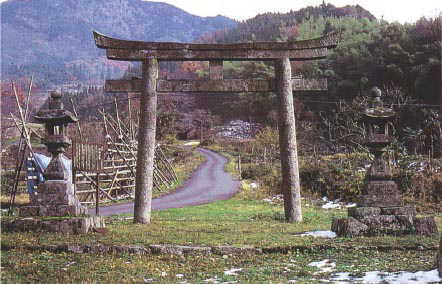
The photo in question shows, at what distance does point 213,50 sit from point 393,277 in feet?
26.3

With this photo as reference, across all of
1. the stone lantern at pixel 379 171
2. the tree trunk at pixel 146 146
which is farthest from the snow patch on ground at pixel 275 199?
A: the stone lantern at pixel 379 171

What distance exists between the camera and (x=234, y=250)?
26.5ft

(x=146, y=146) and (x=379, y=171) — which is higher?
(x=146, y=146)

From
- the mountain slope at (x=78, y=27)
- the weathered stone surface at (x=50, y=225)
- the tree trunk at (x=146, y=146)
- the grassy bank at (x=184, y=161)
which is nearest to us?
the weathered stone surface at (x=50, y=225)

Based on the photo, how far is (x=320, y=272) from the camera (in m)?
6.71

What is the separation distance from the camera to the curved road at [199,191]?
2020 cm

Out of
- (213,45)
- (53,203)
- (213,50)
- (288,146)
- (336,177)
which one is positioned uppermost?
(213,45)

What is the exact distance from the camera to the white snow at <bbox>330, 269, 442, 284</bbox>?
5.97 m

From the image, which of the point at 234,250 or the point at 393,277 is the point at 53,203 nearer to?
the point at 234,250

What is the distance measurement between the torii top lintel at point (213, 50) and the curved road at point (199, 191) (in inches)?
280

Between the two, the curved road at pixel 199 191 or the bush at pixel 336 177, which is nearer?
the bush at pixel 336 177

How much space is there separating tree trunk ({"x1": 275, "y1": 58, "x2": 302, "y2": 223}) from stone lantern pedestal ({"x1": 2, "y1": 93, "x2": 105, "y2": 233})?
4.86m

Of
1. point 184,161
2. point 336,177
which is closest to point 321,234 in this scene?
point 336,177

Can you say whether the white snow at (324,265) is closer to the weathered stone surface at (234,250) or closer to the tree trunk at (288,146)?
the weathered stone surface at (234,250)
